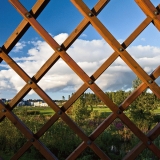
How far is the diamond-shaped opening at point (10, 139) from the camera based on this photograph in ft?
17.9

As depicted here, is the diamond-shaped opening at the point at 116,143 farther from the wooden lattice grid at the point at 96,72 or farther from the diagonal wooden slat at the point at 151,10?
the diagonal wooden slat at the point at 151,10

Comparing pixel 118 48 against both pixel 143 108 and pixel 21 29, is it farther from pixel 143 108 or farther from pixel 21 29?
pixel 143 108

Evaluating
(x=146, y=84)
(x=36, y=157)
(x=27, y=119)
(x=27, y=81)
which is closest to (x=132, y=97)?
(x=146, y=84)

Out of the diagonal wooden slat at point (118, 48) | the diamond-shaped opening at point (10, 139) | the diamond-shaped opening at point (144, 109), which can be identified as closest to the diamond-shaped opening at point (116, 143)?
the diamond-shaped opening at point (10, 139)

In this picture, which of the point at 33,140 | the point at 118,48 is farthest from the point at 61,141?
the point at 118,48

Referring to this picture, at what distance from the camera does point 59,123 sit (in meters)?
6.04

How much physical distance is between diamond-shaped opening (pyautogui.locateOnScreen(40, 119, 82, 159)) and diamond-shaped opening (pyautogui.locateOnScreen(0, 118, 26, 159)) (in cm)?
43

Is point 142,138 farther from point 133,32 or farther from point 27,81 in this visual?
point 27,81

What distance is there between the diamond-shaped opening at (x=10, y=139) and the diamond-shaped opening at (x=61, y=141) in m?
0.43

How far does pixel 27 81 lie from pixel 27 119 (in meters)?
4.48

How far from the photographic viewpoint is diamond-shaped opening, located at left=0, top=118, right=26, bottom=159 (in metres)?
5.46

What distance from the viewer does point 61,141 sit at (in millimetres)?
5445

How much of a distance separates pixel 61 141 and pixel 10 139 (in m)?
0.94

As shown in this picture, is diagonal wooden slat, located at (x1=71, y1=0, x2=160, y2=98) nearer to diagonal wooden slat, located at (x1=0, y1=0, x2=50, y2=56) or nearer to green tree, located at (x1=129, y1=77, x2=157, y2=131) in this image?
diagonal wooden slat, located at (x1=0, y1=0, x2=50, y2=56)
